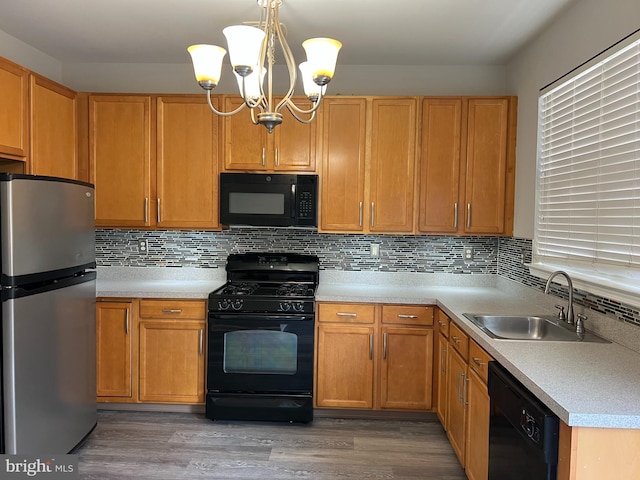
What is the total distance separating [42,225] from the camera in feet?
6.73

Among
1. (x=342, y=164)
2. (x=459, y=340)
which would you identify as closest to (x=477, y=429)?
(x=459, y=340)

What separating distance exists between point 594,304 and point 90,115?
3.34 meters

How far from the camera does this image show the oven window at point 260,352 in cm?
282

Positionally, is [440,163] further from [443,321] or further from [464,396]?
[464,396]

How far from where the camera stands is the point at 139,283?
10.7ft

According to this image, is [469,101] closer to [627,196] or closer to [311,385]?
[627,196]

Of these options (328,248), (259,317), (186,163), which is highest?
(186,163)

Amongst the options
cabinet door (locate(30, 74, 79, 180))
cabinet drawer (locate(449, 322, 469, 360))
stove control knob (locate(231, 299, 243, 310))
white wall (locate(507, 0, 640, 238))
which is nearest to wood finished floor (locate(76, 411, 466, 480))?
cabinet drawer (locate(449, 322, 469, 360))

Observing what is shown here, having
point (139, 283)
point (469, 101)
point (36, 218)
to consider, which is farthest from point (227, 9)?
point (139, 283)

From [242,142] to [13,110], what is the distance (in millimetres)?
1353

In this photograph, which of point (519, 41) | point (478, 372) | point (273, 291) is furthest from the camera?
point (273, 291)

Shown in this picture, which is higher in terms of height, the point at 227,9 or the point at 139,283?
the point at 227,9

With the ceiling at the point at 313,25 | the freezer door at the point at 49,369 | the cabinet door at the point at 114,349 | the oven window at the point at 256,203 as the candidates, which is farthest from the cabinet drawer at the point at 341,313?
the ceiling at the point at 313,25

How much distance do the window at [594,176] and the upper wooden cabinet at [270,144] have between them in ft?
4.98
